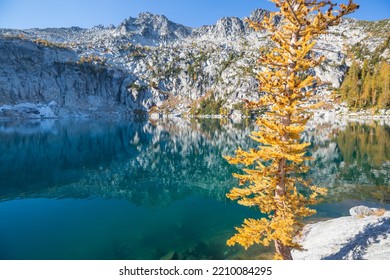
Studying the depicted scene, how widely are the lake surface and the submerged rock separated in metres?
3.81

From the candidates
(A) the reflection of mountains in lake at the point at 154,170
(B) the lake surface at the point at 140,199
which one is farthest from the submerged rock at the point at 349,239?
(A) the reflection of mountains in lake at the point at 154,170

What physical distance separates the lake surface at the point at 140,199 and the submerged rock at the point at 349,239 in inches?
150

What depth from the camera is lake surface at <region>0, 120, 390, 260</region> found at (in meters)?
24.0

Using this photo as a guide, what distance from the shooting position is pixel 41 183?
44844mm

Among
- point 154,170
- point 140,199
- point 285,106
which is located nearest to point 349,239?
point 285,106

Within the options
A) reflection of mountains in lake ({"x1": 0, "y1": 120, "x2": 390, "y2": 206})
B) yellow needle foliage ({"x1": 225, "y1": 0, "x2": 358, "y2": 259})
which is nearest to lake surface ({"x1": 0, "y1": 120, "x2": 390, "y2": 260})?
reflection of mountains in lake ({"x1": 0, "y1": 120, "x2": 390, "y2": 206})

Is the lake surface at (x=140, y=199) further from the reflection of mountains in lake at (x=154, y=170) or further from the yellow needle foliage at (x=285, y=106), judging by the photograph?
the yellow needle foliage at (x=285, y=106)

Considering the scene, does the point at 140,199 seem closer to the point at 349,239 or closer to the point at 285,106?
the point at 349,239

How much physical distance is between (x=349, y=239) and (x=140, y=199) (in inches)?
1040

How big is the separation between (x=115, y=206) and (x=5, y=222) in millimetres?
11949

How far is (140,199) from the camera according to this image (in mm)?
37750

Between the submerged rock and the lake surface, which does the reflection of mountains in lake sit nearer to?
the lake surface

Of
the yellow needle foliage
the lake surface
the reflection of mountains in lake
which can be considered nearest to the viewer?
Result: the yellow needle foliage
